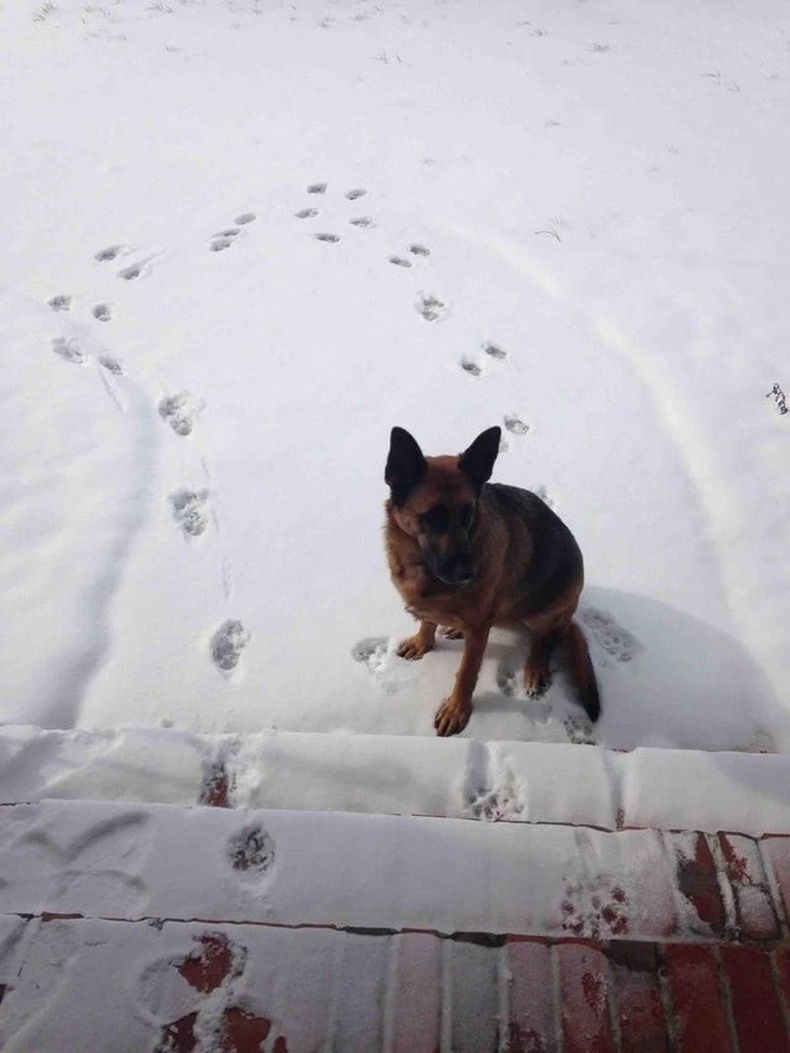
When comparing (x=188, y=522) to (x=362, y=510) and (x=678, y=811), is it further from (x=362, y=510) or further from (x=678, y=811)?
(x=678, y=811)

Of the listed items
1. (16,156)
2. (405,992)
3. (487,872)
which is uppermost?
(405,992)

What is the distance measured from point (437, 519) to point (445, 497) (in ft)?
0.27

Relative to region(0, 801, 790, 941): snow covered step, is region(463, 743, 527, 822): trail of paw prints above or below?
below

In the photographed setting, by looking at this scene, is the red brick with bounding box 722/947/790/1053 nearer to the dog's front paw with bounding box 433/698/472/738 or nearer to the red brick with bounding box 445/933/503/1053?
the red brick with bounding box 445/933/503/1053

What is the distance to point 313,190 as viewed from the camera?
5.48 metres

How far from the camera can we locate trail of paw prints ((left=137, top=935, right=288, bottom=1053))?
3.40ft

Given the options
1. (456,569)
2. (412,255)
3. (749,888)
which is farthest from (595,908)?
(412,255)

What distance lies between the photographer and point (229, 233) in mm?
5070

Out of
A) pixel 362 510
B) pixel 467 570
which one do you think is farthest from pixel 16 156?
pixel 467 570

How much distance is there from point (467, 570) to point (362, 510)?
1213 mm

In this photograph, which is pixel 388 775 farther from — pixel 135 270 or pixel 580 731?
pixel 135 270

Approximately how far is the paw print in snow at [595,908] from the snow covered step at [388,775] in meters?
0.45

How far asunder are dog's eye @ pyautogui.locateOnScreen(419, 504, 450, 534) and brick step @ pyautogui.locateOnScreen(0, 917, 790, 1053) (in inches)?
50.5

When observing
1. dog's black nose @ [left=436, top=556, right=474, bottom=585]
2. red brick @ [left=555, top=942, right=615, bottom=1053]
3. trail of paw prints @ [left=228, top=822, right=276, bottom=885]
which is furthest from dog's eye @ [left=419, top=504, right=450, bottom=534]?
red brick @ [left=555, top=942, right=615, bottom=1053]
